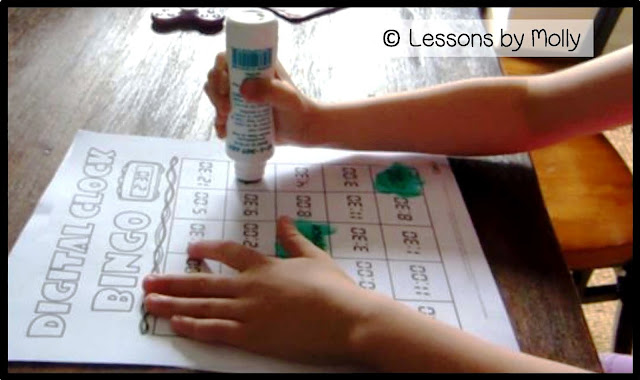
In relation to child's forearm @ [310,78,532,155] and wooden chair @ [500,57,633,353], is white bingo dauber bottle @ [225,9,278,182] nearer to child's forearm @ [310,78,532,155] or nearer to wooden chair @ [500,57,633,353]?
child's forearm @ [310,78,532,155]

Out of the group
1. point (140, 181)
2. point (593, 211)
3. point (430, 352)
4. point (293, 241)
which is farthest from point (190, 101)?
point (593, 211)

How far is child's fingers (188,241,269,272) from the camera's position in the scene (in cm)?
47

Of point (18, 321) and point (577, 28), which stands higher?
point (18, 321)

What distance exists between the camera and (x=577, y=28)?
1.38 metres

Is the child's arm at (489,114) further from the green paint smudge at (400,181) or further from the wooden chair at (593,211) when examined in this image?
the wooden chair at (593,211)

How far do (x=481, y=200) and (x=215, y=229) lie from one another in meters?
0.23

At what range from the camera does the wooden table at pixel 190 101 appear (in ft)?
1.58

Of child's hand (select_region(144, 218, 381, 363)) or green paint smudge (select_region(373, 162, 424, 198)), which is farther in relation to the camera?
green paint smudge (select_region(373, 162, 424, 198))

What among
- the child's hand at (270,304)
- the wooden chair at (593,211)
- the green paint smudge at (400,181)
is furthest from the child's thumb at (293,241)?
the wooden chair at (593,211)

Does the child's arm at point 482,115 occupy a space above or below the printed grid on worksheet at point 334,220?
above

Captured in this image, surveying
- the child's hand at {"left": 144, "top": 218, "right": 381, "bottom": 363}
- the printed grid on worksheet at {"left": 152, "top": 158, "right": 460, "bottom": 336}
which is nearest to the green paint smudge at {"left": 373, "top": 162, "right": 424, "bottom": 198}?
the printed grid on worksheet at {"left": 152, "top": 158, "right": 460, "bottom": 336}

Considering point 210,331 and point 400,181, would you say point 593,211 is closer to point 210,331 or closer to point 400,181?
point 400,181
